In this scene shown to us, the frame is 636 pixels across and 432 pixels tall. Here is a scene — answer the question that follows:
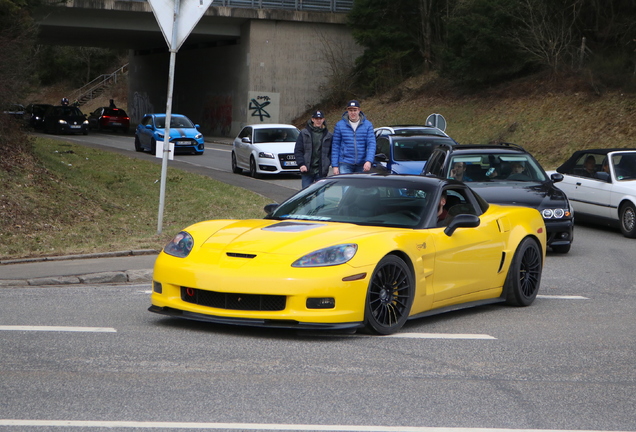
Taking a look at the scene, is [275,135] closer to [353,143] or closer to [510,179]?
[353,143]

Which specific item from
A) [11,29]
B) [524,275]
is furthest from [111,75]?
[524,275]

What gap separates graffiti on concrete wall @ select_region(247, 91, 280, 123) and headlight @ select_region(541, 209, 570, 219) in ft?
141

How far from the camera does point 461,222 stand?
8.40 meters

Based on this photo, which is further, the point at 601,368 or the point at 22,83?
the point at 22,83

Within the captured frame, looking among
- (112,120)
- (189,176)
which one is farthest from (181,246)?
(112,120)

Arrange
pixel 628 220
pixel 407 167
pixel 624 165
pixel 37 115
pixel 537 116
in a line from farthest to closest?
pixel 37 115 → pixel 537 116 → pixel 407 167 → pixel 624 165 → pixel 628 220

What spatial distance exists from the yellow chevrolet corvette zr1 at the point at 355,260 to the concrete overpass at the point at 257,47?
45.3 m

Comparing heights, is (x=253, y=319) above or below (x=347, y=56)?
below

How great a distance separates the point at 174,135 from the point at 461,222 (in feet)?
95.4

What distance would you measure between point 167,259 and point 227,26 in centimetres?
4991

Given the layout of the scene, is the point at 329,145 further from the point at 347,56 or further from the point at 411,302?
the point at 347,56

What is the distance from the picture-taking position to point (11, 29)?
886 inches

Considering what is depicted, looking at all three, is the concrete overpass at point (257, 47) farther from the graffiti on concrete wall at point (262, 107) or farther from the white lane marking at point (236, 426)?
the white lane marking at point (236, 426)

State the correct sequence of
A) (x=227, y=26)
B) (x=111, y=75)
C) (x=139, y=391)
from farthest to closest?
(x=111, y=75)
(x=227, y=26)
(x=139, y=391)
